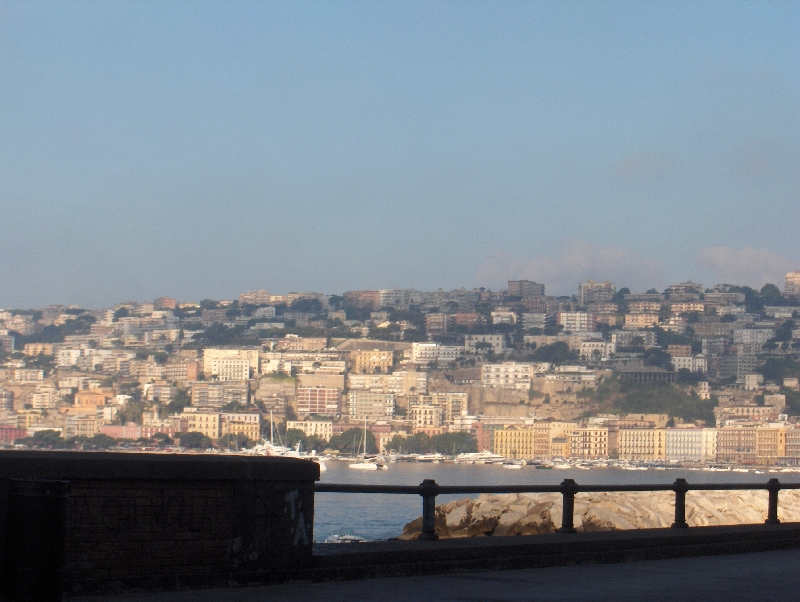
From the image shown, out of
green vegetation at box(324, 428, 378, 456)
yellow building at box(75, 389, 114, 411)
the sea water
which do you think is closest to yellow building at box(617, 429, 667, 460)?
the sea water

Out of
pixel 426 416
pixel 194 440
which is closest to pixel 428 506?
pixel 194 440

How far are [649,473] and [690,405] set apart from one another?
4481 cm

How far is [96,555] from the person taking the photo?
6.91 m

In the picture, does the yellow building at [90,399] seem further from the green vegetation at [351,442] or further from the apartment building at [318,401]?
the green vegetation at [351,442]

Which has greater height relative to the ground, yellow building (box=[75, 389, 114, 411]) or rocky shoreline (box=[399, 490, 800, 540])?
rocky shoreline (box=[399, 490, 800, 540])

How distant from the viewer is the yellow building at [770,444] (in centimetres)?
15062

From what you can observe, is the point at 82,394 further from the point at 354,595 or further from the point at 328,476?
the point at 354,595

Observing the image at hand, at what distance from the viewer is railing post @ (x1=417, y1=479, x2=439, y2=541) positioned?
9247 millimetres

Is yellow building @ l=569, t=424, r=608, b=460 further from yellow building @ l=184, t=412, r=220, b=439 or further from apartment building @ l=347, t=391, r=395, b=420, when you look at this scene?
yellow building @ l=184, t=412, r=220, b=439

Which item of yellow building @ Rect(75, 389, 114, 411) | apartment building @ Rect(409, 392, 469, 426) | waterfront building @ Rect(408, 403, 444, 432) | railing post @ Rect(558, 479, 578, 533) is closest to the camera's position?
railing post @ Rect(558, 479, 578, 533)

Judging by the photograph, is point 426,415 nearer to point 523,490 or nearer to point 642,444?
point 642,444

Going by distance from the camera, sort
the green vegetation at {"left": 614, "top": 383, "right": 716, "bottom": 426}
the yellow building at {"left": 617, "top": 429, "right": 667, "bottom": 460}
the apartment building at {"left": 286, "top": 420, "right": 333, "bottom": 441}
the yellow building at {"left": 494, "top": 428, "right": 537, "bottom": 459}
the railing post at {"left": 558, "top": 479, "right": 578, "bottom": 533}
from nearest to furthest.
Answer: the railing post at {"left": 558, "top": 479, "right": 578, "bottom": 533} < the yellow building at {"left": 617, "top": 429, "right": 667, "bottom": 460} < the yellow building at {"left": 494, "top": 428, "right": 537, "bottom": 459} < the apartment building at {"left": 286, "top": 420, "right": 333, "bottom": 441} < the green vegetation at {"left": 614, "top": 383, "right": 716, "bottom": 426}

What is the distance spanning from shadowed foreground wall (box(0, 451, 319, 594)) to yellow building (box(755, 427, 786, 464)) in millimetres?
149316

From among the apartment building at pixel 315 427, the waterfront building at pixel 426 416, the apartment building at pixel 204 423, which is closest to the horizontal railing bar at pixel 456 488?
the apartment building at pixel 315 427
